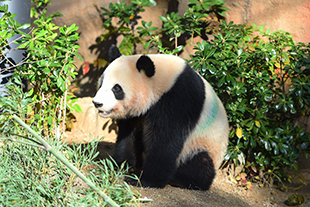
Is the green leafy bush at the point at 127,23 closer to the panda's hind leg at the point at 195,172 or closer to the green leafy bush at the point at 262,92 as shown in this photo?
the green leafy bush at the point at 262,92

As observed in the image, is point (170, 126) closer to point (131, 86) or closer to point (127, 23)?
point (131, 86)

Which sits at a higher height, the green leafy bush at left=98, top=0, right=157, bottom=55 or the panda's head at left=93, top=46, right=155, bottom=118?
the green leafy bush at left=98, top=0, right=157, bottom=55

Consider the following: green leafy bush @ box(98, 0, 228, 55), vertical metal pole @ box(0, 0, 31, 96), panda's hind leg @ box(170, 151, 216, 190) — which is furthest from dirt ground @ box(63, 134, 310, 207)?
green leafy bush @ box(98, 0, 228, 55)

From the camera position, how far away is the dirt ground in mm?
3090

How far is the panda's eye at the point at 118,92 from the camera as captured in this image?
3224mm

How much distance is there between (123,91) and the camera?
3.25 meters

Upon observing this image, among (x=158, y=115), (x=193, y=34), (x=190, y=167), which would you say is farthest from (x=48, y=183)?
(x=193, y=34)

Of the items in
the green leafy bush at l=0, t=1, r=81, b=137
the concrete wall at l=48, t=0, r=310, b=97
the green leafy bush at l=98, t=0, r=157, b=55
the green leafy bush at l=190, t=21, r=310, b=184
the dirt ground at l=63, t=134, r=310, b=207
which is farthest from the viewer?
the green leafy bush at l=98, t=0, r=157, b=55

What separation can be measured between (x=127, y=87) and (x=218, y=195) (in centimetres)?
144

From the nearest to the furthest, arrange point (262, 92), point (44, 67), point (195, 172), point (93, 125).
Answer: point (195, 172) < point (44, 67) < point (262, 92) < point (93, 125)

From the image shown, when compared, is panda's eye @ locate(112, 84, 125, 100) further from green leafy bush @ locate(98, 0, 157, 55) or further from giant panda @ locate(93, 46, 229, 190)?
green leafy bush @ locate(98, 0, 157, 55)

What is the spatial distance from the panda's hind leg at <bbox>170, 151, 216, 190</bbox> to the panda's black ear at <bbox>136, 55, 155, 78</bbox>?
3.11ft

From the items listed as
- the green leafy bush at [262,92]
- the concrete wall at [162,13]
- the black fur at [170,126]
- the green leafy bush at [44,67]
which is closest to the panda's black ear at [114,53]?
the green leafy bush at [44,67]

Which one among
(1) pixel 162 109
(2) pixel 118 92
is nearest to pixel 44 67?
(2) pixel 118 92
